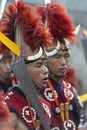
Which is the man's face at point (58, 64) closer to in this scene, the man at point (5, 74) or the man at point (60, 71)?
the man at point (60, 71)

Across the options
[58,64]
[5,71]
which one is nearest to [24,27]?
[58,64]

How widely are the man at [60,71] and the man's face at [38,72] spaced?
1.68 ft

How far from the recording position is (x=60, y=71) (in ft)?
23.2

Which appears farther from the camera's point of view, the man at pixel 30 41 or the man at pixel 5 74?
the man at pixel 5 74

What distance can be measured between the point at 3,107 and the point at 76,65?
6895 millimetres

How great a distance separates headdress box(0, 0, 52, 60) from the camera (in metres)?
6.31

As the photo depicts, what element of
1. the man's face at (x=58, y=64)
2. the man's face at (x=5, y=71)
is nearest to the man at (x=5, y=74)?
the man's face at (x=5, y=71)

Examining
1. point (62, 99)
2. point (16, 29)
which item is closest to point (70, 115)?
point (62, 99)

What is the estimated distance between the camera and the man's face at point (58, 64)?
7.08m

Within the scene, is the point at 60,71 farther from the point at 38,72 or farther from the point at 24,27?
the point at 24,27

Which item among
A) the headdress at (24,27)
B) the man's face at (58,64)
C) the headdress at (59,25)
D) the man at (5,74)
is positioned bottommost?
the man at (5,74)

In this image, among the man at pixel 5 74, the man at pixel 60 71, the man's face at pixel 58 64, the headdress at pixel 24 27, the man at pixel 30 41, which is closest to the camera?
the man at pixel 30 41

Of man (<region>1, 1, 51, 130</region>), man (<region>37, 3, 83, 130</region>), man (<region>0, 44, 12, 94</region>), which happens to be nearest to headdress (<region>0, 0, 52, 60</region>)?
man (<region>1, 1, 51, 130</region>)

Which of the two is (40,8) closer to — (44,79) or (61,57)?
(61,57)
